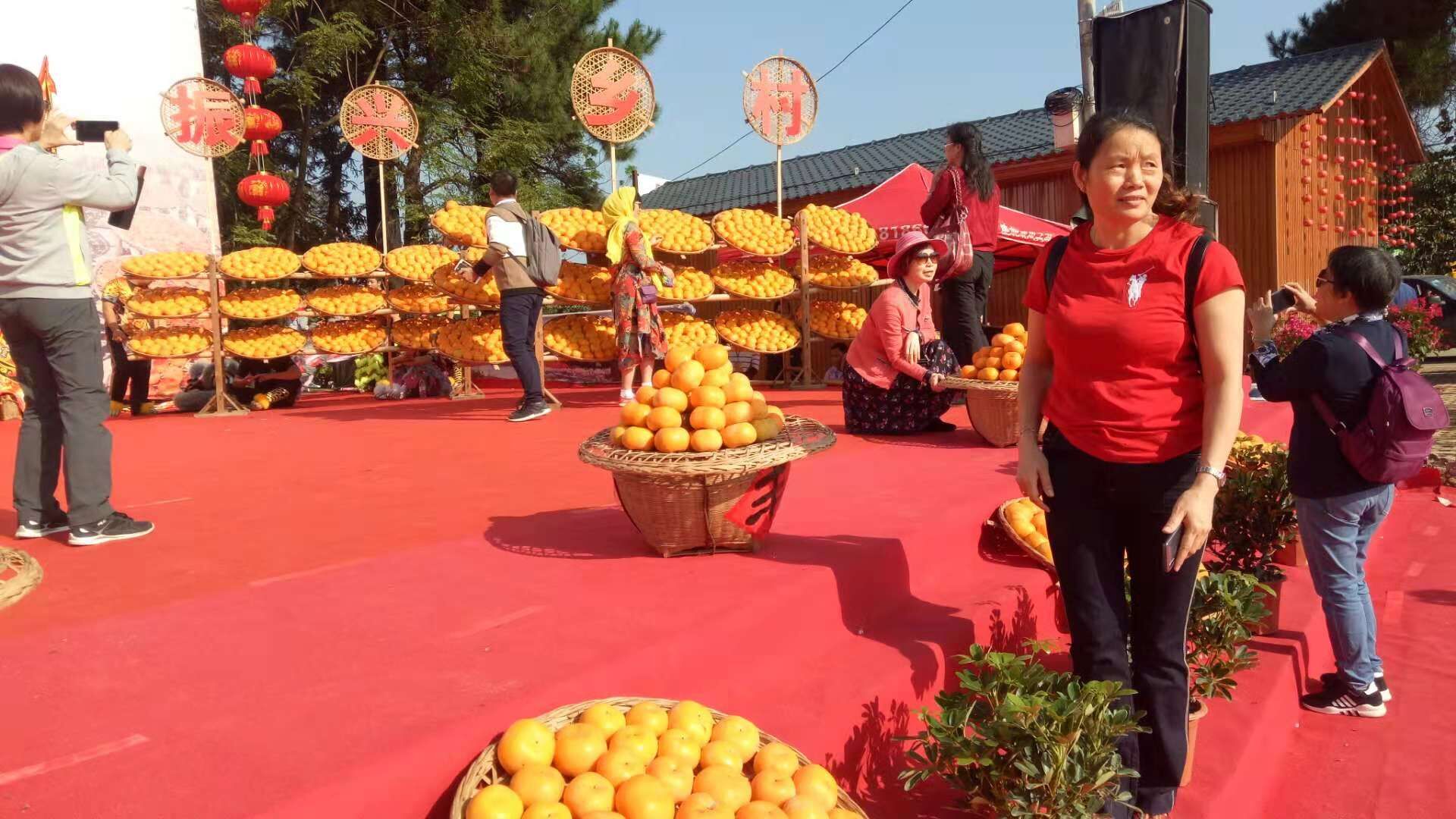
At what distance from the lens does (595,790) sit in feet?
5.74

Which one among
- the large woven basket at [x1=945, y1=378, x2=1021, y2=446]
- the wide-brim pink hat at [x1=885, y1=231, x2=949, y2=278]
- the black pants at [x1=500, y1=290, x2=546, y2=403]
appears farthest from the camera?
the black pants at [x1=500, y1=290, x2=546, y2=403]

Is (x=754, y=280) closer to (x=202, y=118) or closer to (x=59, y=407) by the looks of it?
(x=202, y=118)

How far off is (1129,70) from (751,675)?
175 inches

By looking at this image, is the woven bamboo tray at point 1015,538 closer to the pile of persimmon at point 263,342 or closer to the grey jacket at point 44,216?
the grey jacket at point 44,216

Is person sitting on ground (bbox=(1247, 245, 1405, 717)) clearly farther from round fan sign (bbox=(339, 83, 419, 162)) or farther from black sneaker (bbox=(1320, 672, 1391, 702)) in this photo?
round fan sign (bbox=(339, 83, 419, 162))

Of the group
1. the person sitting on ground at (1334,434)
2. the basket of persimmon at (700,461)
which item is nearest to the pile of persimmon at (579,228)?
the basket of persimmon at (700,461)

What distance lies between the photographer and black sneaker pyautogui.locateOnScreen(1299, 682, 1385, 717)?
319 cm

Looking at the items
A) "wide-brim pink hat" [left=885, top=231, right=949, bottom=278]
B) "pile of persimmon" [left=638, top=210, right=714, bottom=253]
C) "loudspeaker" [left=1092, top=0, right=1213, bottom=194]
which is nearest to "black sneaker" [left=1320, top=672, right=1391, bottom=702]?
"loudspeaker" [left=1092, top=0, right=1213, bottom=194]

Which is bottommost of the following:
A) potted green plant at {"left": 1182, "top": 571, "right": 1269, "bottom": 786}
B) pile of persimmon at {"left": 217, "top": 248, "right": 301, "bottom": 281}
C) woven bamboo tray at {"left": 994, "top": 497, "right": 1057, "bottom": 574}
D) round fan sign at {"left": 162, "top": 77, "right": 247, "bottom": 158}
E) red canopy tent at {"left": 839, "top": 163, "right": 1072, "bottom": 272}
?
potted green plant at {"left": 1182, "top": 571, "right": 1269, "bottom": 786}

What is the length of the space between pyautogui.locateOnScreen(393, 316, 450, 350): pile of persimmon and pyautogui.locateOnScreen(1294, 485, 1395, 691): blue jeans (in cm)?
875

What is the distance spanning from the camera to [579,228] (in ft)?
26.6

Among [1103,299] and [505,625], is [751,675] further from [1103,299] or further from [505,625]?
[1103,299]

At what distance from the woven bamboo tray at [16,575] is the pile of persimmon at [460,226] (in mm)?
5514

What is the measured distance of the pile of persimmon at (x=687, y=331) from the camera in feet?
28.2
